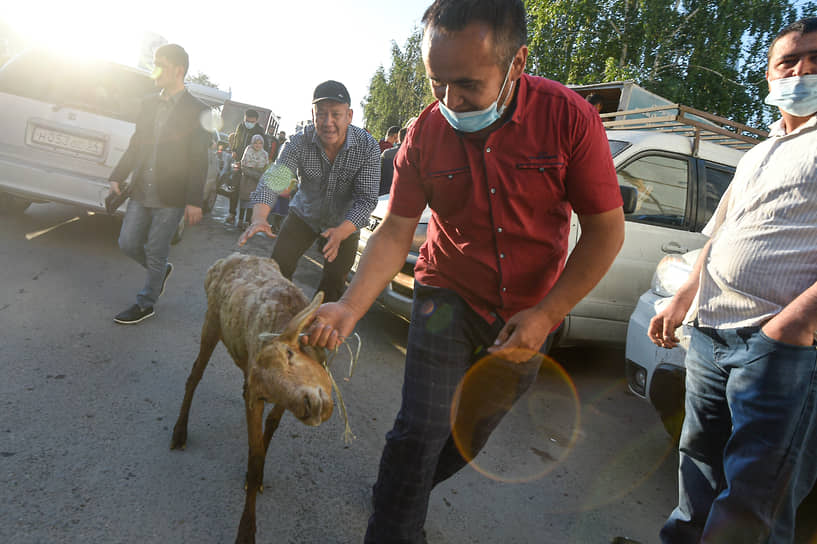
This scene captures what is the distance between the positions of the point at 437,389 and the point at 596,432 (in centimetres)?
268

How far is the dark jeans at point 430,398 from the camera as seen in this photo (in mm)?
1852

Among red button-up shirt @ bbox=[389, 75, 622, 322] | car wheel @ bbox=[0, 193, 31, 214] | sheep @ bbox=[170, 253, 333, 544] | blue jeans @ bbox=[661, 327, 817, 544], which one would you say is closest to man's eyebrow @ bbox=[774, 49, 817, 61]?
red button-up shirt @ bbox=[389, 75, 622, 322]

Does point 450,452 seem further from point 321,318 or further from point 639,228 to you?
point 639,228

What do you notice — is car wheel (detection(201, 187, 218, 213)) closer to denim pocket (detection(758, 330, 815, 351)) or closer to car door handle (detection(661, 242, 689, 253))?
car door handle (detection(661, 242, 689, 253))

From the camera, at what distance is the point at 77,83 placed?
6129 millimetres

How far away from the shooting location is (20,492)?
7.41 ft

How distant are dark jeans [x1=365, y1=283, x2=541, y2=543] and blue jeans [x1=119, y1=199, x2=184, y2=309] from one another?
10.5ft

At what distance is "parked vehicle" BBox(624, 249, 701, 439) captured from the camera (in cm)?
311

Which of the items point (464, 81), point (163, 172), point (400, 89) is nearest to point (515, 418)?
point (464, 81)

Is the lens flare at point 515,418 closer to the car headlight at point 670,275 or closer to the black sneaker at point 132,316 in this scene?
the car headlight at point 670,275

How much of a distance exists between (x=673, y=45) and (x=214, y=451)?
22.0m

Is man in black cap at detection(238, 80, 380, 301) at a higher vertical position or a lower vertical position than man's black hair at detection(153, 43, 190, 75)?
lower

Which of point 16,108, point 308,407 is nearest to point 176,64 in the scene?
point 16,108

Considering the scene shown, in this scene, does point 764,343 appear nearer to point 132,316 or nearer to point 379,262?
point 379,262
